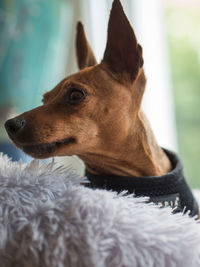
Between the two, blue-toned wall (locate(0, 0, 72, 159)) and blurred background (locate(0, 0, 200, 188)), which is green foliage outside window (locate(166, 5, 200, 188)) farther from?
blue-toned wall (locate(0, 0, 72, 159))

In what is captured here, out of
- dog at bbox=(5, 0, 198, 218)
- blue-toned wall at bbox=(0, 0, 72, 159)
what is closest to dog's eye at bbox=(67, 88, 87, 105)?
dog at bbox=(5, 0, 198, 218)

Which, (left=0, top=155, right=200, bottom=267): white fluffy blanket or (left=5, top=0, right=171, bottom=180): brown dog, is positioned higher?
(left=5, top=0, right=171, bottom=180): brown dog

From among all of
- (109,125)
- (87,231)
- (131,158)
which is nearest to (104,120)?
(109,125)

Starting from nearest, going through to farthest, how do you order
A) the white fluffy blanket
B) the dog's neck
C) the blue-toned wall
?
the white fluffy blanket
the dog's neck
the blue-toned wall

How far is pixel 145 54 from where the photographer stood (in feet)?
5.99

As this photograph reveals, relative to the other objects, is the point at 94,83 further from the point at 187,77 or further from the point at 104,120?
the point at 187,77

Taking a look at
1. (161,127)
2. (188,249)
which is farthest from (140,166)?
(161,127)

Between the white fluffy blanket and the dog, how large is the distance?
0.16 m

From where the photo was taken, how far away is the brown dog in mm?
747

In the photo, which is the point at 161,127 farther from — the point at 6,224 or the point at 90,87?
the point at 6,224

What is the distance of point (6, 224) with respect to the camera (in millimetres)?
552

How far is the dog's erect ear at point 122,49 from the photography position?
82 cm

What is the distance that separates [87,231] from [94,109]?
1.10 feet

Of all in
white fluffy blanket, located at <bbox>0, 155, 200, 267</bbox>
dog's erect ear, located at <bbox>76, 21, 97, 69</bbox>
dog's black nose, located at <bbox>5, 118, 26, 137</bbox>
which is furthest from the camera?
dog's erect ear, located at <bbox>76, 21, 97, 69</bbox>
